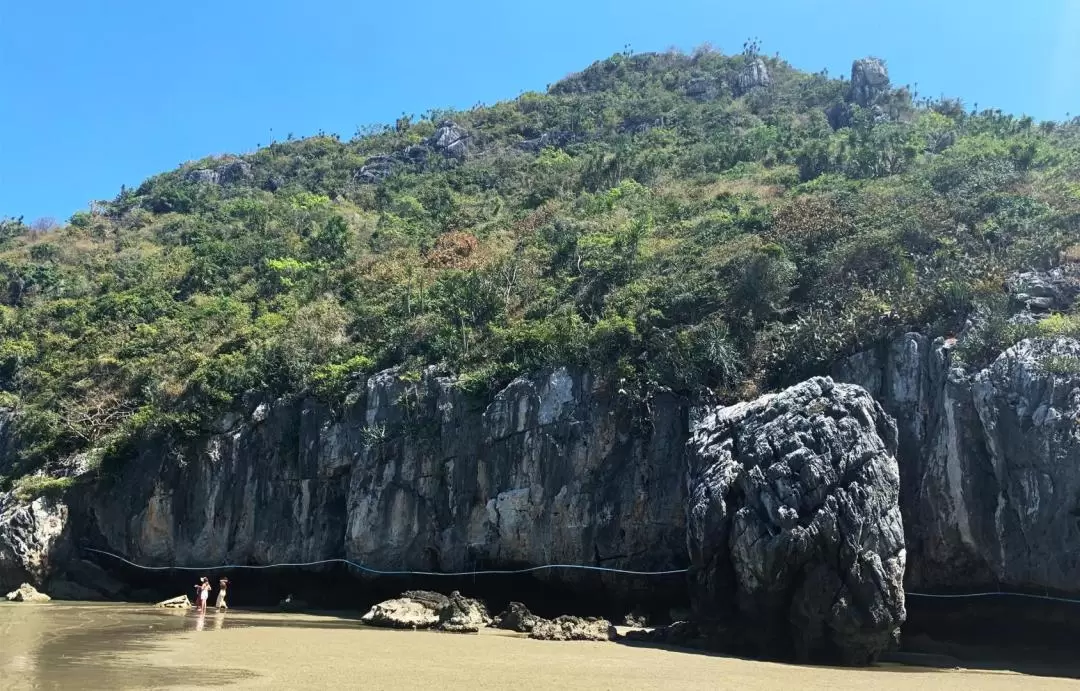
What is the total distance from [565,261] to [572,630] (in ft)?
59.0

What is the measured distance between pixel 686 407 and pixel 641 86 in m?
58.2

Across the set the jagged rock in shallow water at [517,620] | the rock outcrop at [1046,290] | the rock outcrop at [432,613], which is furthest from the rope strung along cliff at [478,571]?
the rock outcrop at [1046,290]

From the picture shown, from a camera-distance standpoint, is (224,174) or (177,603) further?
(224,174)

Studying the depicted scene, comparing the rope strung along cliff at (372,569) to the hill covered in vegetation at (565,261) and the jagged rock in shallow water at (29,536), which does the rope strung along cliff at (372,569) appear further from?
the hill covered in vegetation at (565,261)

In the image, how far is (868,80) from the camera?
193 ft

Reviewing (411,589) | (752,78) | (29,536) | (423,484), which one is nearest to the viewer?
(411,589)

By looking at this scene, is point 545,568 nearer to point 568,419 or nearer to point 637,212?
point 568,419

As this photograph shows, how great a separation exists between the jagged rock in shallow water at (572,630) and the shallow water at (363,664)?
0.64 meters

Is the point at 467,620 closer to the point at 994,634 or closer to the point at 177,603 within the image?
the point at 177,603

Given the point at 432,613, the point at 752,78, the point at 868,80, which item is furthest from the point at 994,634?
the point at 752,78

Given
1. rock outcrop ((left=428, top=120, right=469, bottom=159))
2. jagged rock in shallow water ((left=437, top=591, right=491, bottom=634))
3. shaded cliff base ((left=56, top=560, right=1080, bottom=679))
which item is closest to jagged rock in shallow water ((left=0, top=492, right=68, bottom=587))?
shaded cliff base ((left=56, top=560, right=1080, bottom=679))

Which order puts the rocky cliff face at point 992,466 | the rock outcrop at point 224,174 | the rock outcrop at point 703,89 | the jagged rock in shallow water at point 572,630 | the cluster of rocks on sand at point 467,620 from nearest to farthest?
the rocky cliff face at point 992,466 < the jagged rock in shallow water at point 572,630 < the cluster of rocks on sand at point 467,620 < the rock outcrop at point 703,89 < the rock outcrop at point 224,174

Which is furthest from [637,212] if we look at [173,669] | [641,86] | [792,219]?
[641,86]

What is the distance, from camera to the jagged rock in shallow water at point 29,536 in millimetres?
25266
